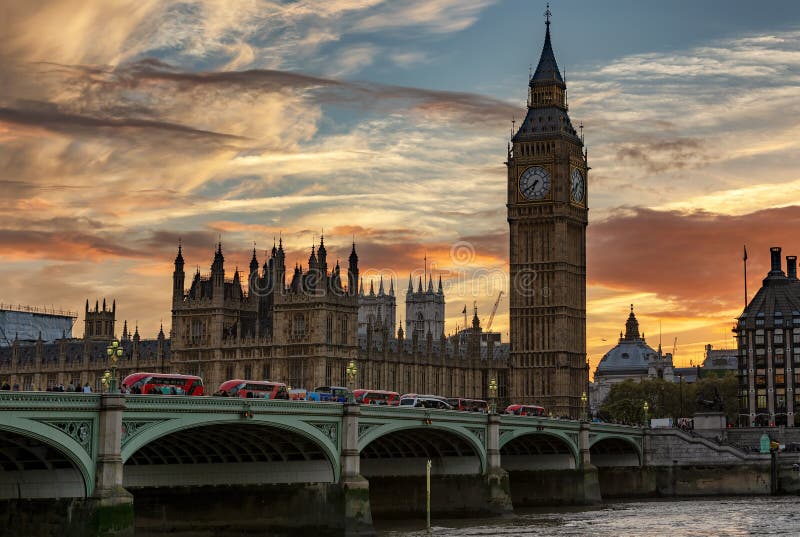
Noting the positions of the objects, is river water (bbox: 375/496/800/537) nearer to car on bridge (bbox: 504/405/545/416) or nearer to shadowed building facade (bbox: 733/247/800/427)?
car on bridge (bbox: 504/405/545/416)

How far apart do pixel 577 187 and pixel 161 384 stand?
95.9 meters

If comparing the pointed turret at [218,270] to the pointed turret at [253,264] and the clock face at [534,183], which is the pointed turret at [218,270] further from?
the clock face at [534,183]

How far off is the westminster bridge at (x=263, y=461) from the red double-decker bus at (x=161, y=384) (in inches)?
141

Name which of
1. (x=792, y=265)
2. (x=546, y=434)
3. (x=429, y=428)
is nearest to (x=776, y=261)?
(x=792, y=265)

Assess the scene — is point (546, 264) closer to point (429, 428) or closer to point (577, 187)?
point (577, 187)

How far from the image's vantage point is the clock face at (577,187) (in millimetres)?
164500

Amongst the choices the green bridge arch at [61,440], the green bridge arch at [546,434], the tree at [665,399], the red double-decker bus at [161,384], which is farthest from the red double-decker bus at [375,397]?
the tree at [665,399]

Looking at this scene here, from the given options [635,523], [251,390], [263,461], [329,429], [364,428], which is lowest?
[635,523]

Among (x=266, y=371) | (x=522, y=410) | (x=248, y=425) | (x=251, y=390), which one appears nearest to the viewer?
(x=248, y=425)

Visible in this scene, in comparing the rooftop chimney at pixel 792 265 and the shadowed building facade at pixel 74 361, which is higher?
the rooftop chimney at pixel 792 265

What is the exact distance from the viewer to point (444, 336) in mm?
165500

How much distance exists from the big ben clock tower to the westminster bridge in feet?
144

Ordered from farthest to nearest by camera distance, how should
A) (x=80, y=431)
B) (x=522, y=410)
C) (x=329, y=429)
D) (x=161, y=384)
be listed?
(x=522, y=410), (x=161, y=384), (x=329, y=429), (x=80, y=431)

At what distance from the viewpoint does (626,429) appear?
121 meters
